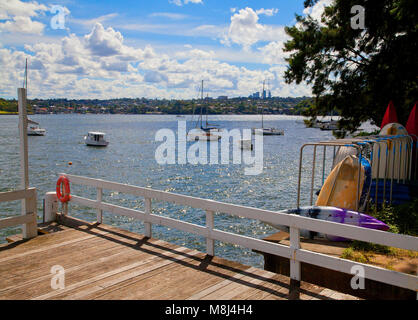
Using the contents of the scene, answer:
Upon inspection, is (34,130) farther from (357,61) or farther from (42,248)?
(42,248)

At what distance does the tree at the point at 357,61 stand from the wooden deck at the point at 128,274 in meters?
15.8

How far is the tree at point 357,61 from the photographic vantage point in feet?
62.3

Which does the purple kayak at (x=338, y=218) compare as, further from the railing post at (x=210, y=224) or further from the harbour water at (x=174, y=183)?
the harbour water at (x=174, y=183)

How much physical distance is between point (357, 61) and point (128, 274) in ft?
69.0

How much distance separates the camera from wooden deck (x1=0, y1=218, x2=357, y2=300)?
5.71 meters

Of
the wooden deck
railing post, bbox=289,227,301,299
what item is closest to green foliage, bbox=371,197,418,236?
railing post, bbox=289,227,301,299

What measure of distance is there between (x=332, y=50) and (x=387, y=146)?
11.6m

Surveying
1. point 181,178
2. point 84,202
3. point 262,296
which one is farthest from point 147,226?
point 181,178

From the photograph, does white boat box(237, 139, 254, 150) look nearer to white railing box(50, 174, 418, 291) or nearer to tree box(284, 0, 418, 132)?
tree box(284, 0, 418, 132)

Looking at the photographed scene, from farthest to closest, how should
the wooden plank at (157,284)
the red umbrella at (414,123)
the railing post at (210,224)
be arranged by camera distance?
the red umbrella at (414,123) < the railing post at (210,224) < the wooden plank at (157,284)

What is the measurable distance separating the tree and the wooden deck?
1576cm

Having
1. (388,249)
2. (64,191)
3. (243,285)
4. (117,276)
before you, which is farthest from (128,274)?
(388,249)

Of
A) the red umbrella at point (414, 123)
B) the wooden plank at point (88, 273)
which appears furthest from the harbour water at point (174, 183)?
the wooden plank at point (88, 273)
